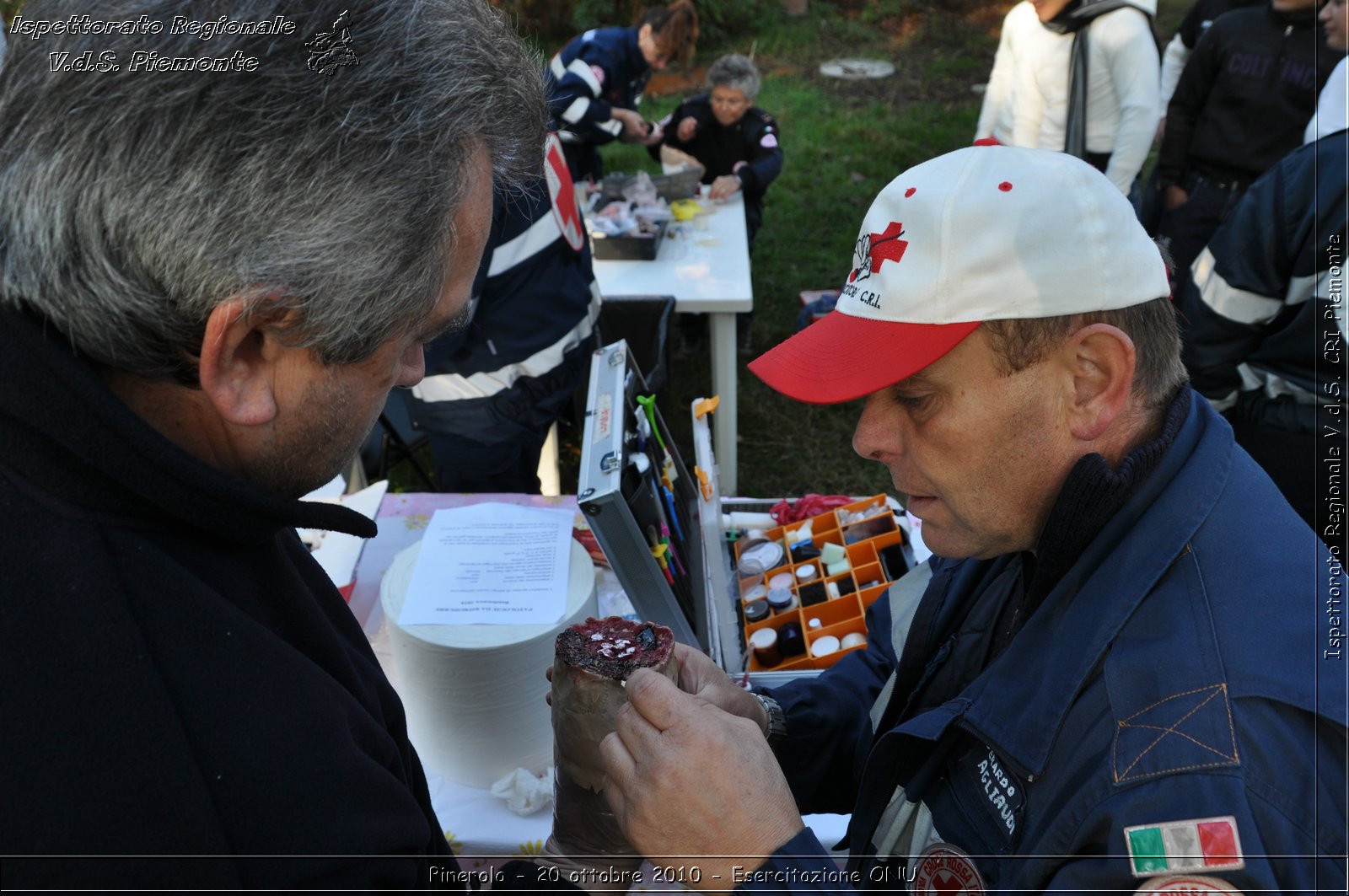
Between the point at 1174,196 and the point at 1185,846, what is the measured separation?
15.7ft

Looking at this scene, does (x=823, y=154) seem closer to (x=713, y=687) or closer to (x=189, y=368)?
(x=713, y=687)

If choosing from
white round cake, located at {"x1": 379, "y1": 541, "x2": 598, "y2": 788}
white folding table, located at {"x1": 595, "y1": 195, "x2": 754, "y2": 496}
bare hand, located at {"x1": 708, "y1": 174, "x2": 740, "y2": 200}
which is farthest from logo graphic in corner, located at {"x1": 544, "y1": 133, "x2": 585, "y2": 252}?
bare hand, located at {"x1": 708, "y1": 174, "x2": 740, "y2": 200}

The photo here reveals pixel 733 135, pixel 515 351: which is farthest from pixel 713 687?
pixel 733 135

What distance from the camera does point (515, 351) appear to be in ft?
11.4

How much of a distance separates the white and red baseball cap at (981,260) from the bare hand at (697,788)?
53 centimetres

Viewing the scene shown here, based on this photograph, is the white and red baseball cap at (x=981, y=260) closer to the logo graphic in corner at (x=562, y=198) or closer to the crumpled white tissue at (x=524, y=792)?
the crumpled white tissue at (x=524, y=792)

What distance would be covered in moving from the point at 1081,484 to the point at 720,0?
12.9 meters

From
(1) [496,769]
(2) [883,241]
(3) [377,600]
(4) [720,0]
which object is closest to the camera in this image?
(2) [883,241]

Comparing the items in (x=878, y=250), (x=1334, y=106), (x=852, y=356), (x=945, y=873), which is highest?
(x=878, y=250)

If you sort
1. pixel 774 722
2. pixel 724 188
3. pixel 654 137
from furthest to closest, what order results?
pixel 654 137, pixel 724 188, pixel 774 722

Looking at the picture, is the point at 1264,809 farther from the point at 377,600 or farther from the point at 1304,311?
the point at 1304,311

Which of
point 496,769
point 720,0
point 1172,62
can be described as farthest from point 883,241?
point 720,0

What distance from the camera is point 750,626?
2557 mm

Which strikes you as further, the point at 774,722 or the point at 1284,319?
the point at 1284,319
